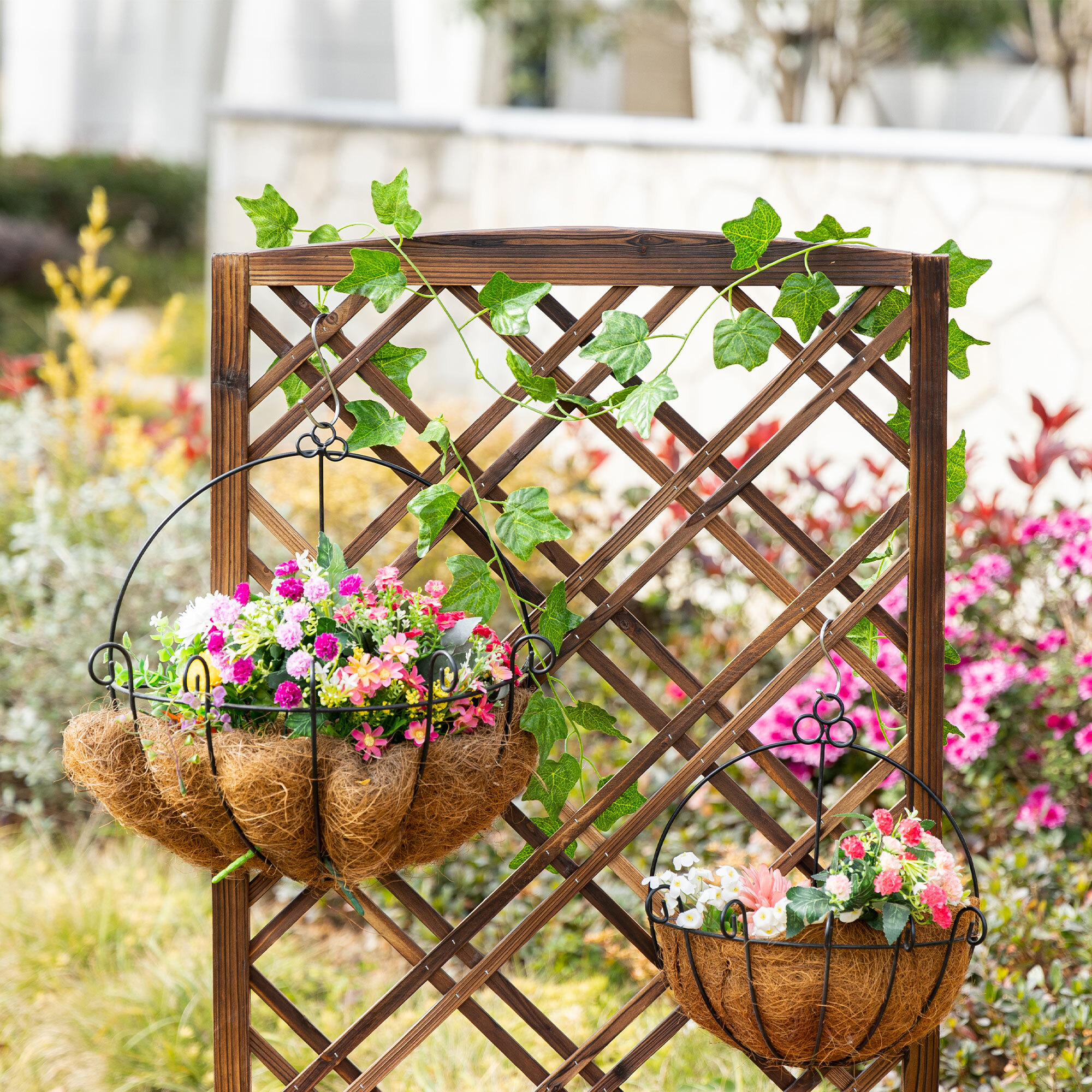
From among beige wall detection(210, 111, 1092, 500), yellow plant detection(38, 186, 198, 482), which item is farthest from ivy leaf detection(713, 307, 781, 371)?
yellow plant detection(38, 186, 198, 482)

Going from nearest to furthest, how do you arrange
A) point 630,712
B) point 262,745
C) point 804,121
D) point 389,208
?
point 262,745, point 389,208, point 630,712, point 804,121

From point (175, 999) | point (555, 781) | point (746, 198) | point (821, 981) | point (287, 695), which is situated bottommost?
point (175, 999)

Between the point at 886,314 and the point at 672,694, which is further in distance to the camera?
the point at 672,694

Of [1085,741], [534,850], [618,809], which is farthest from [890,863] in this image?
[1085,741]

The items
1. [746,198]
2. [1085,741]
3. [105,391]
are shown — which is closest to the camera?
[1085,741]

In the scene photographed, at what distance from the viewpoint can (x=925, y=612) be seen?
161cm

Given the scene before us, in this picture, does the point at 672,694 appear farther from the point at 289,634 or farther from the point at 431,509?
the point at 289,634

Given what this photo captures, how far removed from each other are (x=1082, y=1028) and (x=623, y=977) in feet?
3.06

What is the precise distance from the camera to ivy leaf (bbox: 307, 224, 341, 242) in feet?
5.19

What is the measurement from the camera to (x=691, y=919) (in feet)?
4.58

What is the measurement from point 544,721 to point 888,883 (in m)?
0.48

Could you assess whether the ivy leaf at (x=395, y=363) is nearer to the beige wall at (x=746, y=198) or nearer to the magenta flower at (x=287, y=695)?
the magenta flower at (x=287, y=695)

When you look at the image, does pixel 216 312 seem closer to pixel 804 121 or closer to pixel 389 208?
pixel 389 208

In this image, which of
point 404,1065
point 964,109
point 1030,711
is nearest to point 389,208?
point 404,1065
